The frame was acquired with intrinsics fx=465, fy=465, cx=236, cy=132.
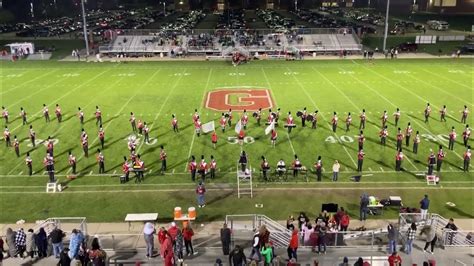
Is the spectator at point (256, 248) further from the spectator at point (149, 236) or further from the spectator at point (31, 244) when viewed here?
the spectator at point (31, 244)

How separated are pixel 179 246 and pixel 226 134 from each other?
1305cm

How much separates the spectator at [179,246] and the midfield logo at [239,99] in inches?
715

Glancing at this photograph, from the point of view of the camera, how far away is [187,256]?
13445 mm

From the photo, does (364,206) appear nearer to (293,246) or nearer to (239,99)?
(293,246)

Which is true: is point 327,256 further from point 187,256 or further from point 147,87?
point 147,87

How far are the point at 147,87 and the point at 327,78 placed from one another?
15577 millimetres

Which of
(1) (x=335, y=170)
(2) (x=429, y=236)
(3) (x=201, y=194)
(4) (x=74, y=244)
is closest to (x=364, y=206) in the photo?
(2) (x=429, y=236)

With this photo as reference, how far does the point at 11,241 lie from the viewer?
13070mm

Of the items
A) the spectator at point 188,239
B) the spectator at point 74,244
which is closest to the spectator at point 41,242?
the spectator at point 74,244

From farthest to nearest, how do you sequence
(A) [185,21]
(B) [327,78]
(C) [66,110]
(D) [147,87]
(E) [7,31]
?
(A) [185,21], (E) [7,31], (B) [327,78], (D) [147,87], (C) [66,110]

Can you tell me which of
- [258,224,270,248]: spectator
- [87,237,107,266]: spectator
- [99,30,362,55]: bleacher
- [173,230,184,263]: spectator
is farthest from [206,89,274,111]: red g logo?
[99,30,362,55]: bleacher

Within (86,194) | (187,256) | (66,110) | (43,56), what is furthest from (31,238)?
→ (43,56)

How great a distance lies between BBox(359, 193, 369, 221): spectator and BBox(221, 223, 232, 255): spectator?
16.7 feet

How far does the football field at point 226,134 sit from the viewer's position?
59.0 feet
